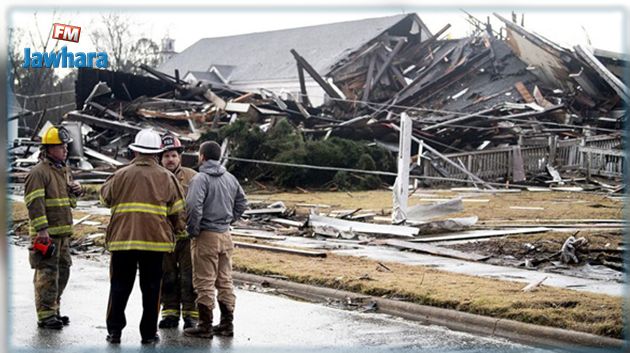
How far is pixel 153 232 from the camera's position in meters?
8.03

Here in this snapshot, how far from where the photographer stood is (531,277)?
12.0 meters

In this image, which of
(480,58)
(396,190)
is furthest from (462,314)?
(480,58)

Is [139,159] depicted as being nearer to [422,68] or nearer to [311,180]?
[311,180]

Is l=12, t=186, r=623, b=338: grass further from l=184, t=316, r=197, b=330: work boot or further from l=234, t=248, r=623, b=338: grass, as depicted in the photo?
l=184, t=316, r=197, b=330: work boot

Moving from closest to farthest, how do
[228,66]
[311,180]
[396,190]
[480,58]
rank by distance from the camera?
[396,190]
[311,180]
[480,58]
[228,66]

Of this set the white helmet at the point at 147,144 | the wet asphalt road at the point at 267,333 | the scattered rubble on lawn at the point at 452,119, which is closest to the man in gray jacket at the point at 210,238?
the wet asphalt road at the point at 267,333

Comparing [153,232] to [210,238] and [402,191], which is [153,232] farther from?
[402,191]

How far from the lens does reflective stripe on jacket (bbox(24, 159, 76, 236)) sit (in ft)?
28.6

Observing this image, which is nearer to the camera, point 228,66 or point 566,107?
point 566,107

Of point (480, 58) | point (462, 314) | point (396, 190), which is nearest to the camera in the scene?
point (462, 314)

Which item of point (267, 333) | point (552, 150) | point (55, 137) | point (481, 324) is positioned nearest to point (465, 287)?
point (481, 324)

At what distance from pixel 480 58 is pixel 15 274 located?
33904 mm

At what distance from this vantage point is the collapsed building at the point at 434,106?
29.2m

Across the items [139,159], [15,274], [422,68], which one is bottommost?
[15,274]
